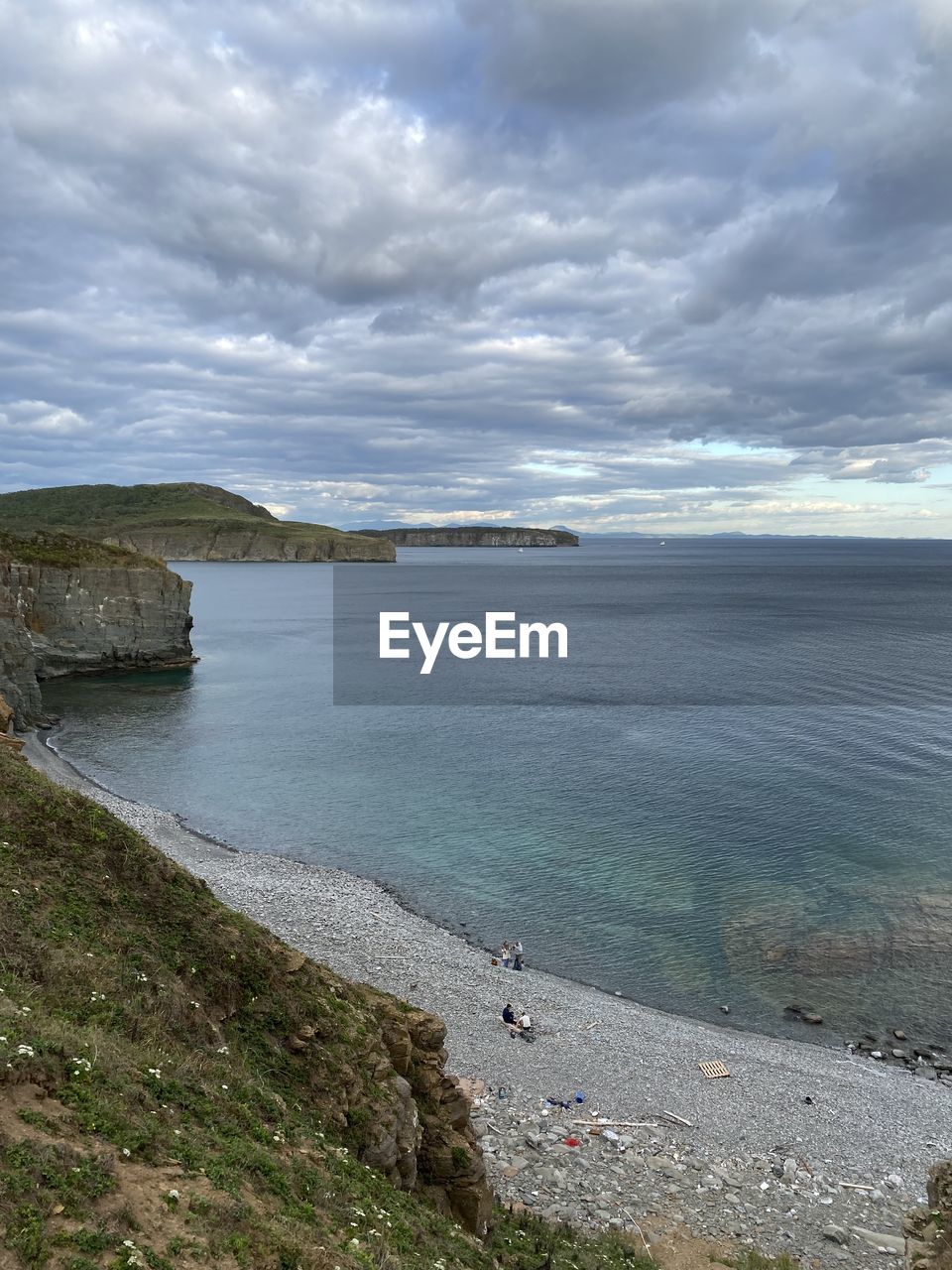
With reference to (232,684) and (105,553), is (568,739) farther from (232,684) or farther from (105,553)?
(105,553)

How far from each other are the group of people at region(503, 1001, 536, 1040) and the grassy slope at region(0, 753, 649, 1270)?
10.6m

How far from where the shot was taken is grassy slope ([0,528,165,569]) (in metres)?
84.2

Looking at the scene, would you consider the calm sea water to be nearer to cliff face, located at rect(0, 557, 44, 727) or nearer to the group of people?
cliff face, located at rect(0, 557, 44, 727)

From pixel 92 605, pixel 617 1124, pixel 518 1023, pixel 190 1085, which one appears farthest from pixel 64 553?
pixel 190 1085

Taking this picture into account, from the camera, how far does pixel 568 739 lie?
7044 centimetres

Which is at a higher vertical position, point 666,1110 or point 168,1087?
point 168,1087

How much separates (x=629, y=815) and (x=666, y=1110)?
26.6 metres

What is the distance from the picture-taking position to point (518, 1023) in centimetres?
3133

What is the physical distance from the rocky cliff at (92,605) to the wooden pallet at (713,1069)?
72.6 m

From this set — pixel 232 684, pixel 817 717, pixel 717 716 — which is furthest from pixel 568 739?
pixel 232 684

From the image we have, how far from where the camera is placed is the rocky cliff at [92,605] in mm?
84375

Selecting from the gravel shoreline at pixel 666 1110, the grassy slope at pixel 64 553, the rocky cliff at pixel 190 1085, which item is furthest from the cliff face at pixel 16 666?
the rocky cliff at pixel 190 1085

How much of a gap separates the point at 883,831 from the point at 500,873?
23635 millimetres

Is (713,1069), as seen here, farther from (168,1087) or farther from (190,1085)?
(168,1087)
